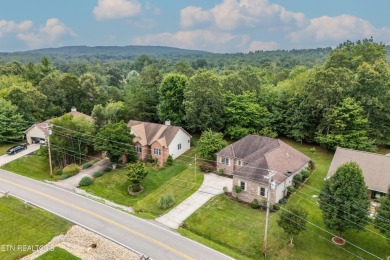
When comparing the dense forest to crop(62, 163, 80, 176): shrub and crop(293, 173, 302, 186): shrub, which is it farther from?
crop(293, 173, 302, 186): shrub

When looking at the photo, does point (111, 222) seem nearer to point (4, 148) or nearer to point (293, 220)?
point (293, 220)

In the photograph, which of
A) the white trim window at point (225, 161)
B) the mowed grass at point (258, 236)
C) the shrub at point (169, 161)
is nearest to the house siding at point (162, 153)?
the shrub at point (169, 161)

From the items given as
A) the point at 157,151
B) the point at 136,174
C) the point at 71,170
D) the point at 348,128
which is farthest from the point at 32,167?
the point at 348,128

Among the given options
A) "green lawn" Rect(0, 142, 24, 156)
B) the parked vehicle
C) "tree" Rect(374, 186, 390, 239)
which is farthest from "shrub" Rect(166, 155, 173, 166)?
"tree" Rect(374, 186, 390, 239)

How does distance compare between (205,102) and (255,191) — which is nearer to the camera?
(255,191)

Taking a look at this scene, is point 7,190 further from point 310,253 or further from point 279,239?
point 310,253

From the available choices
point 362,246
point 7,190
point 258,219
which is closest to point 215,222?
point 258,219
